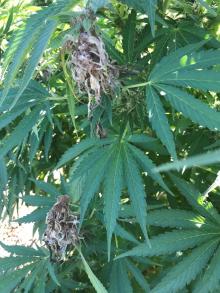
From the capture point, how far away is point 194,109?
2.44 ft

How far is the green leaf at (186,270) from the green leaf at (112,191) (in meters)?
0.14

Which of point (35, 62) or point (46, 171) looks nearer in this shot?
point (35, 62)

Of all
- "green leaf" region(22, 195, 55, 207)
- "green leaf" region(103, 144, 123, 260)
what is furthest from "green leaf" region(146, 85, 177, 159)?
"green leaf" region(22, 195, 55, 207)

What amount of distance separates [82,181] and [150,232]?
359 millimetres

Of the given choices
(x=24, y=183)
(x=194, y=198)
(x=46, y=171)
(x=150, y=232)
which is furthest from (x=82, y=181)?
(x=46, y=171)

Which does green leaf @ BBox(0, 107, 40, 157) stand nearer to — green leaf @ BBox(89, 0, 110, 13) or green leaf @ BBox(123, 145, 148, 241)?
green leaf @ BBox(123, 145, 148, 241)

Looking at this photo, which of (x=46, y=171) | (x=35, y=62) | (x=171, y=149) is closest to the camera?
(x=35, y=62)

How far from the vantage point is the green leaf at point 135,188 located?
0.76 metres

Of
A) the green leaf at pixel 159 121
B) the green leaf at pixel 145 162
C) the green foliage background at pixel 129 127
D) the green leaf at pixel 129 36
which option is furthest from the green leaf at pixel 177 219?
the green leaf at pixel 129 36

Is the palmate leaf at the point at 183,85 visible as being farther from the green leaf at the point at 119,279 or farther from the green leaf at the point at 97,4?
the green leaf at the point at 119,279

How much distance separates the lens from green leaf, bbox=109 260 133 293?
42.1 inches

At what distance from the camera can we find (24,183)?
1529 mm

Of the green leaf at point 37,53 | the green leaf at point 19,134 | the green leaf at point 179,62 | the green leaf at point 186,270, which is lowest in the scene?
the green leaf at point 186,270

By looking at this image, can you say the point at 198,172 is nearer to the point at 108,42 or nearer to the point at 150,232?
the point at 150,232
